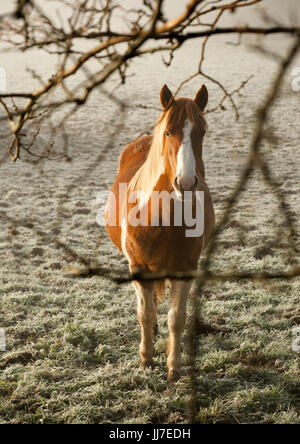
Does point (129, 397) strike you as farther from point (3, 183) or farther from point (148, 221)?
point (3, 183)

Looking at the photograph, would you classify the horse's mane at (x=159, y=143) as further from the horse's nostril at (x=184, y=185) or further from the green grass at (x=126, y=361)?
the green grass at (x=126, y=361)

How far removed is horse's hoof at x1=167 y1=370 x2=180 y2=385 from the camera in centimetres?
334

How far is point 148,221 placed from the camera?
300 cm

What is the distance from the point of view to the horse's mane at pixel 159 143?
8.04ft

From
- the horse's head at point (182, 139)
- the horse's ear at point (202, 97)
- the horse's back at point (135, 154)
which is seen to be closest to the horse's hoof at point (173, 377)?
the horse's head at point (182, 139)

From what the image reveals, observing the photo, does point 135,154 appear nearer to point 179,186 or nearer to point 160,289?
point 160,289

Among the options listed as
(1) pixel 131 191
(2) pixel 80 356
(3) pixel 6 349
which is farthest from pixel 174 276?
(3) pixel 6 349

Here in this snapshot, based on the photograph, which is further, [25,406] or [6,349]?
[6,349]

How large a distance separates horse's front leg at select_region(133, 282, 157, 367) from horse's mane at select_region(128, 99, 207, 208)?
0.71 metres

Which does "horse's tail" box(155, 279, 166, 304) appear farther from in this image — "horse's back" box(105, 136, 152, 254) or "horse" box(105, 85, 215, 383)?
"horse's back" box(105, 136, 152, 254)

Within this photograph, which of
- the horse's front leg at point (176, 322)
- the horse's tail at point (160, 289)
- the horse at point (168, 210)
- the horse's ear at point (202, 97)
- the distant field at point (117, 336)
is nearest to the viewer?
the horse at point (168, 210)

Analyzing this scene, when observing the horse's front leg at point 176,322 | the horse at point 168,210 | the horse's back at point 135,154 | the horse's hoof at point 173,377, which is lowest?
the horse's hoof at point 173,377

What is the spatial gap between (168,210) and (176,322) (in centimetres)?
97

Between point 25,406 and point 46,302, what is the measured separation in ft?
→ 5.50
